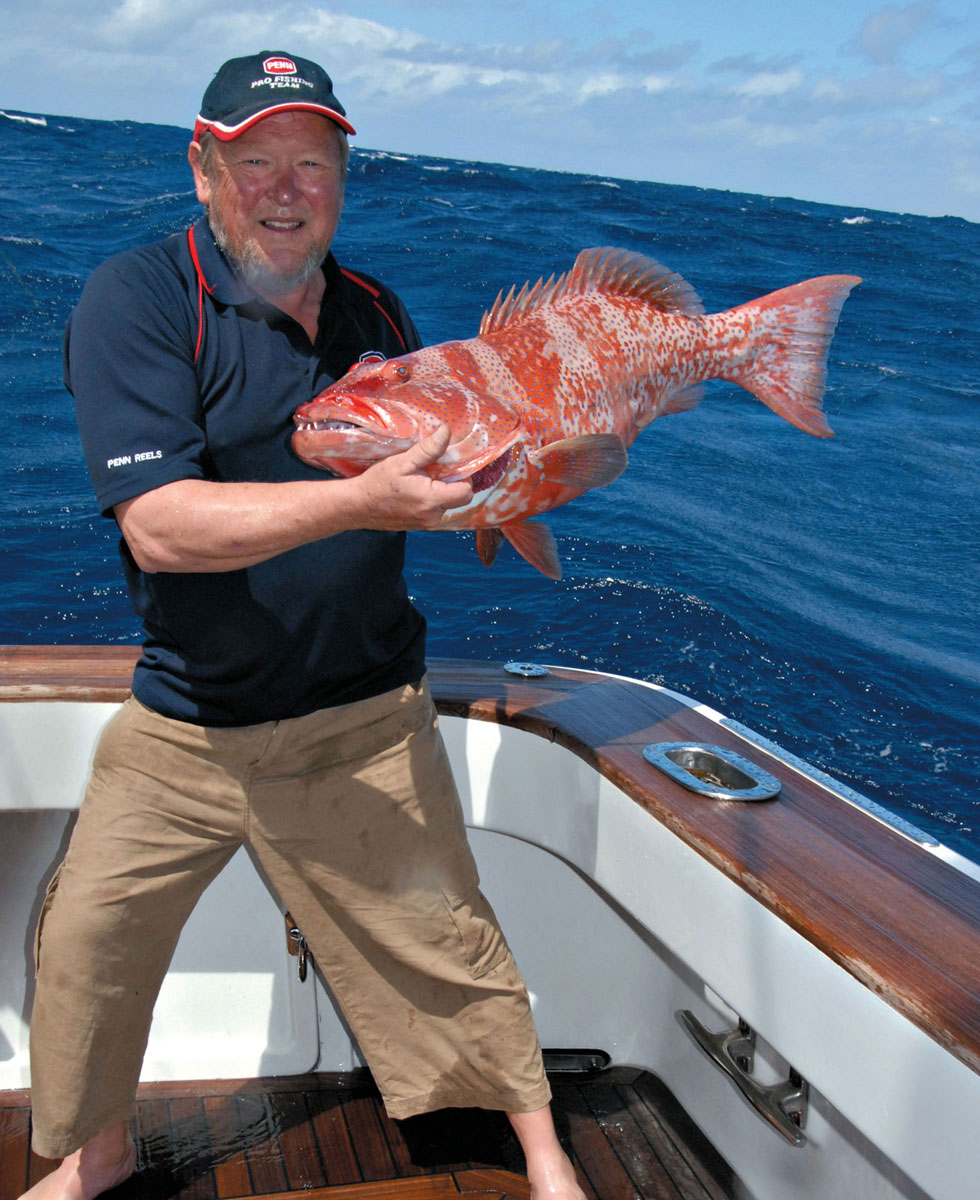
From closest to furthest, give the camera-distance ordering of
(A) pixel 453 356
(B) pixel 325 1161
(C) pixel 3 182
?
1. (A) pixel 453 356
2. (B) pixel 325 1161
3. (C) pixel 3 182

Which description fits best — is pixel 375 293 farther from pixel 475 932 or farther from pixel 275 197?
pixel 475 932

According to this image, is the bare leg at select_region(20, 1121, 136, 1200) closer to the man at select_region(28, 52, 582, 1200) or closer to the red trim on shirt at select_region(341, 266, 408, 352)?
the man at select_region(28, 52, 582, 1200)

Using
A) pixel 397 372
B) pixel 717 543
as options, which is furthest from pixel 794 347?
pixel 717 543

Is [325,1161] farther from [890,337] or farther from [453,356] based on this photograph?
[890,337]

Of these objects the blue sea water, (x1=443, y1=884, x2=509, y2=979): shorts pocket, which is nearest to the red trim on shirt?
(x1=443, y1=884, x2=509, y2=979): shorts pocket

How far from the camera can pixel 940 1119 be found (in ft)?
4.99

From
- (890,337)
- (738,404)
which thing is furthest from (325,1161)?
(890,337)

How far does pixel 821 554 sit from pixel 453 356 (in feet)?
23.2

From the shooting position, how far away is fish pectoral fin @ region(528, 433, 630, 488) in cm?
172

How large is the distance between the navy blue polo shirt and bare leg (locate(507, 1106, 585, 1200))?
103 centimetres

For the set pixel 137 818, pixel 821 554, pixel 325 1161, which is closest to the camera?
pixel 137 818

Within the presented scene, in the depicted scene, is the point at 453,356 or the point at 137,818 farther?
the point at 137,818

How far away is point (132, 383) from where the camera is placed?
169cm

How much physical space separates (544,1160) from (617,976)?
2.33 ft
